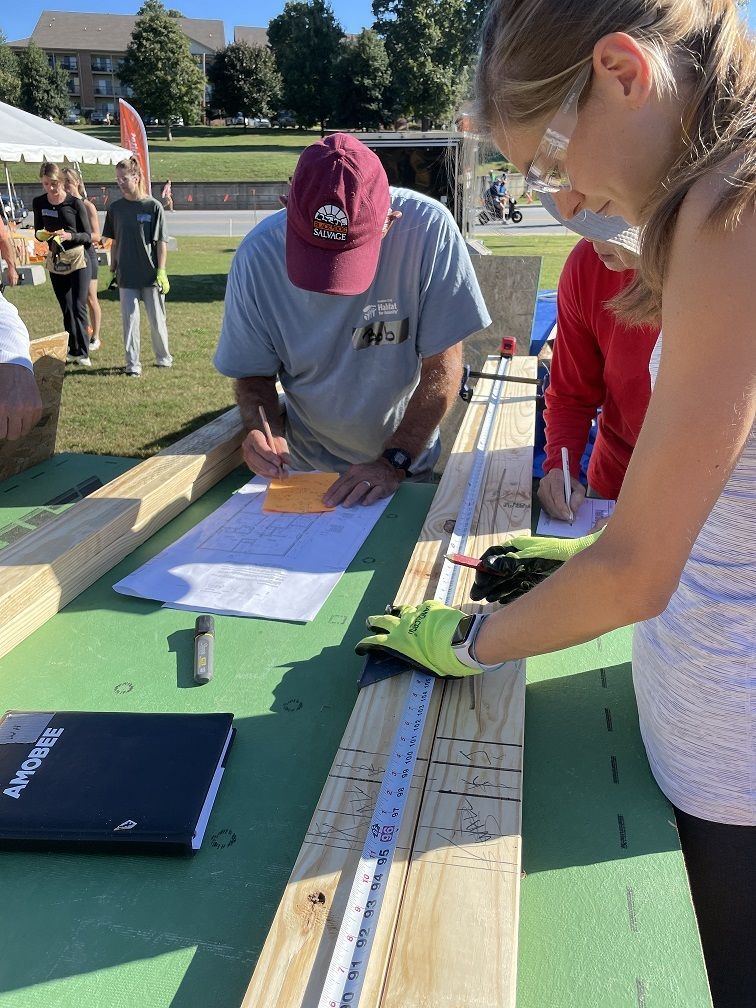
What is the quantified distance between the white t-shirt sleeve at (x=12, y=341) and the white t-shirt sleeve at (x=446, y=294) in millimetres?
1404

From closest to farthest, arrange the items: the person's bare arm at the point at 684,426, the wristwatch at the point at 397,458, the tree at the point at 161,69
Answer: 1. the person's bare arm at the point at 684,426
2. the wristwatch at the point at 397,458
3. the tree at the point at 161,69

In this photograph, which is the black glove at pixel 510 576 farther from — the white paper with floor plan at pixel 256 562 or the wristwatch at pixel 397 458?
the wristwatch at pixel 397 458

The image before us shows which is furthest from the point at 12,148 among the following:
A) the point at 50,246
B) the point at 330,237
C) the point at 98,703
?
the point at 98,703

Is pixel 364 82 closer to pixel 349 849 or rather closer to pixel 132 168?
pixel 132 168

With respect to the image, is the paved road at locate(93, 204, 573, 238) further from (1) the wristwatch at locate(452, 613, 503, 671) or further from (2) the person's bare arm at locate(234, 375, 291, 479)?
(1) the wristwatch at locate(452, 613, 503, 671)

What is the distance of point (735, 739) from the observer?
1226mm

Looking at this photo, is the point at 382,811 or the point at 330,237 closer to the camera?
the point at 382,811

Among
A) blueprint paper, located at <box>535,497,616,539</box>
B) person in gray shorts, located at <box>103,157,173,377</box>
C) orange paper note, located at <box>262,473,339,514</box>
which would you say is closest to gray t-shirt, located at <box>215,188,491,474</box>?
orange paper note, located at <box>262,473,339,514</box>

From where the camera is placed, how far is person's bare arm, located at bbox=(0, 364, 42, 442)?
7.33 ft

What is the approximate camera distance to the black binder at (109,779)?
1.16 m

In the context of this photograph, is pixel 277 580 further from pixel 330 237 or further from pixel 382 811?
pixel 330 237

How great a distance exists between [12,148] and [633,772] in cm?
1426

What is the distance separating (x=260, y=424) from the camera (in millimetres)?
2773

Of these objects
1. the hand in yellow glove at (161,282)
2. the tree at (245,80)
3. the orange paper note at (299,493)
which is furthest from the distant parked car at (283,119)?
the orange paper note at (299,493)
